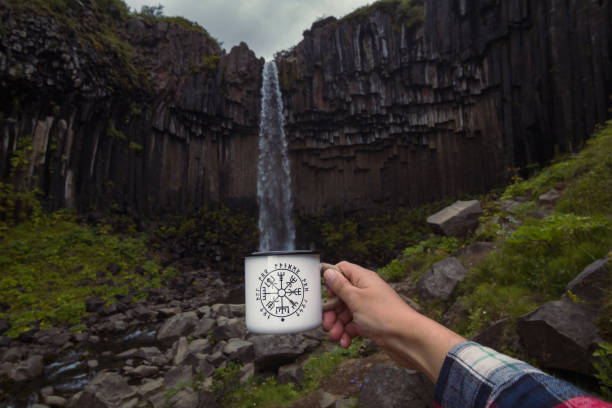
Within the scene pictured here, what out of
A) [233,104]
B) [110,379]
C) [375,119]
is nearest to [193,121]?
[233,104]

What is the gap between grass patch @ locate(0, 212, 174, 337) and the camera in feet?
34.5

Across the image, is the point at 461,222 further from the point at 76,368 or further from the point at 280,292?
the point at 76,368

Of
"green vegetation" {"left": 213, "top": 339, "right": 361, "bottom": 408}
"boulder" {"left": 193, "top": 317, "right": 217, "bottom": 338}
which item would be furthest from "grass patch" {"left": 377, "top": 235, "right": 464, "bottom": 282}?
"boulder" {"left": 193, "top": 317, "right": 217, "bottom": 338}

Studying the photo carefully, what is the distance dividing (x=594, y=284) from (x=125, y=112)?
22402 mm

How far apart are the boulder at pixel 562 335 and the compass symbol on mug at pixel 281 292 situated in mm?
2314

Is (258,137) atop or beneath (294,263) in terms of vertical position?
atop

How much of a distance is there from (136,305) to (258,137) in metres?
17.7

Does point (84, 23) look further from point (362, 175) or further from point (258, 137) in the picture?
point (362, 175)

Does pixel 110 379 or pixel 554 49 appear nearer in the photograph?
pixel 110 379

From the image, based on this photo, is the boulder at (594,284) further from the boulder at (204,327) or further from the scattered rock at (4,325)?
the scattered rock at (4,325)

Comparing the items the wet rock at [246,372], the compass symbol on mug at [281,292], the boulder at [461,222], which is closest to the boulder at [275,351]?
the wet rock at [246,372]

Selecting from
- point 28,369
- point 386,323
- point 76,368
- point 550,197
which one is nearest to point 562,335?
point 386,323

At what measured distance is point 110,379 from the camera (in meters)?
5.65

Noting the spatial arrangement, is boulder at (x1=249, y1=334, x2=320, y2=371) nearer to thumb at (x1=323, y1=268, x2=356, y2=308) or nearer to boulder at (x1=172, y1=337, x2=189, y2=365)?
boulder at (x1=172, y1=337, x2=189, y2=365)
